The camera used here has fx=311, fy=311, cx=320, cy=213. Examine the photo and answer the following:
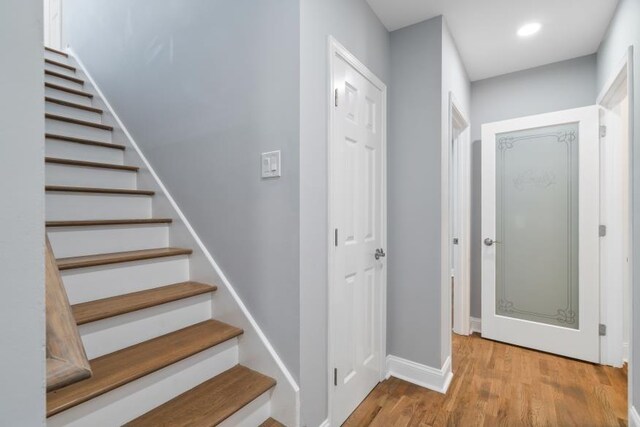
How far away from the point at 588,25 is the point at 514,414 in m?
2.74

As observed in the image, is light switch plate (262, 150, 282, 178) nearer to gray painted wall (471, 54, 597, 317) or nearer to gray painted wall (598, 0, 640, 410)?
gray painted wall (598, 0, 640, 410)

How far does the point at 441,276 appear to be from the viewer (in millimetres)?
2113

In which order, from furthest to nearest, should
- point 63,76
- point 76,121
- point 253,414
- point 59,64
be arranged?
point 59,64 < point 63,76 < point 76,121 < point 253,414

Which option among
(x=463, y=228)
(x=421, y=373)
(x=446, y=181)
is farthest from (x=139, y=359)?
(x=463, y=228)

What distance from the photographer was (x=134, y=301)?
1.51 metres

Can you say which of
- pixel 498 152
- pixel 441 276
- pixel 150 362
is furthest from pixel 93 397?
pixel 498 152

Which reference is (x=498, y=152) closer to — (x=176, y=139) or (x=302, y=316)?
(x=302, y=316)

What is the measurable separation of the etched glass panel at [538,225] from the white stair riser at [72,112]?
3651 millimetres

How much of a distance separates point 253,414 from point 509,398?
66.1 inches

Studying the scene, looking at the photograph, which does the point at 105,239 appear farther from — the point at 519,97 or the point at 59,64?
the point at 519,97

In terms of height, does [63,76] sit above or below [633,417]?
above

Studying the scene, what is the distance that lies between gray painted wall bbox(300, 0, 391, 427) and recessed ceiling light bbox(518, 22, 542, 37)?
1530 mm

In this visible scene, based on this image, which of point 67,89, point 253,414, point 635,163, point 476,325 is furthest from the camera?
point 476,325

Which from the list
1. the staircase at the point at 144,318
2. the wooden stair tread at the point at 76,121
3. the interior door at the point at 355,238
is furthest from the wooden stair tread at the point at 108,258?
the wooden stair tread at the point at 76,121
